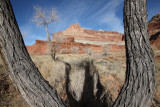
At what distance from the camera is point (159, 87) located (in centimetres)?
292

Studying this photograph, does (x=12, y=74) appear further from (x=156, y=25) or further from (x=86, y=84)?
(x=156, y=25)

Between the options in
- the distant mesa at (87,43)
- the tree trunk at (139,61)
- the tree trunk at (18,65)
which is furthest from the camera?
the distant mesa at (87,43)

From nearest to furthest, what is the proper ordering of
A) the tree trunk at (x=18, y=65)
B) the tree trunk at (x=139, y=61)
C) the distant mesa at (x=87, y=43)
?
the tree trunk at (x=18, y=65), the tree trunk at (x=139, y=61), the distant mesa at (x=87, y=43)

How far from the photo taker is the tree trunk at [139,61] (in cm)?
89

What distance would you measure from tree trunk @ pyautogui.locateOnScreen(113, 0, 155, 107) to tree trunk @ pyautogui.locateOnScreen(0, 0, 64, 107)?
0.82 m

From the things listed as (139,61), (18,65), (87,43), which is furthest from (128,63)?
(87,43)

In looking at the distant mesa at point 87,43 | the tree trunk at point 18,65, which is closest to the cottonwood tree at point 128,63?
the tree trunk at point 18,65

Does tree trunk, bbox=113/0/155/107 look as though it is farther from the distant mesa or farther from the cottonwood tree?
the distant mesa

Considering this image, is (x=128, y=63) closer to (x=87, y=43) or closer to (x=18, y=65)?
(x=18, y=65)

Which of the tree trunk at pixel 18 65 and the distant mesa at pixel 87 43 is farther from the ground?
the distant mesa at pixel 87 43

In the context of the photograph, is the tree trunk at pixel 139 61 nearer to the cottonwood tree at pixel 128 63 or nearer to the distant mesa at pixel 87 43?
the cottonwood tree at pixel 128 63

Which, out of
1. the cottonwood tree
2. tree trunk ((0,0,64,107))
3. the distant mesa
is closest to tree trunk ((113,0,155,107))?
the cottonwood tree

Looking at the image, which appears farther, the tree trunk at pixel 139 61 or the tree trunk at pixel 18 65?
the tree trunk at pixel 139 61

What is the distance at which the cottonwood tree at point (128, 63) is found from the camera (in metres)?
0.77
